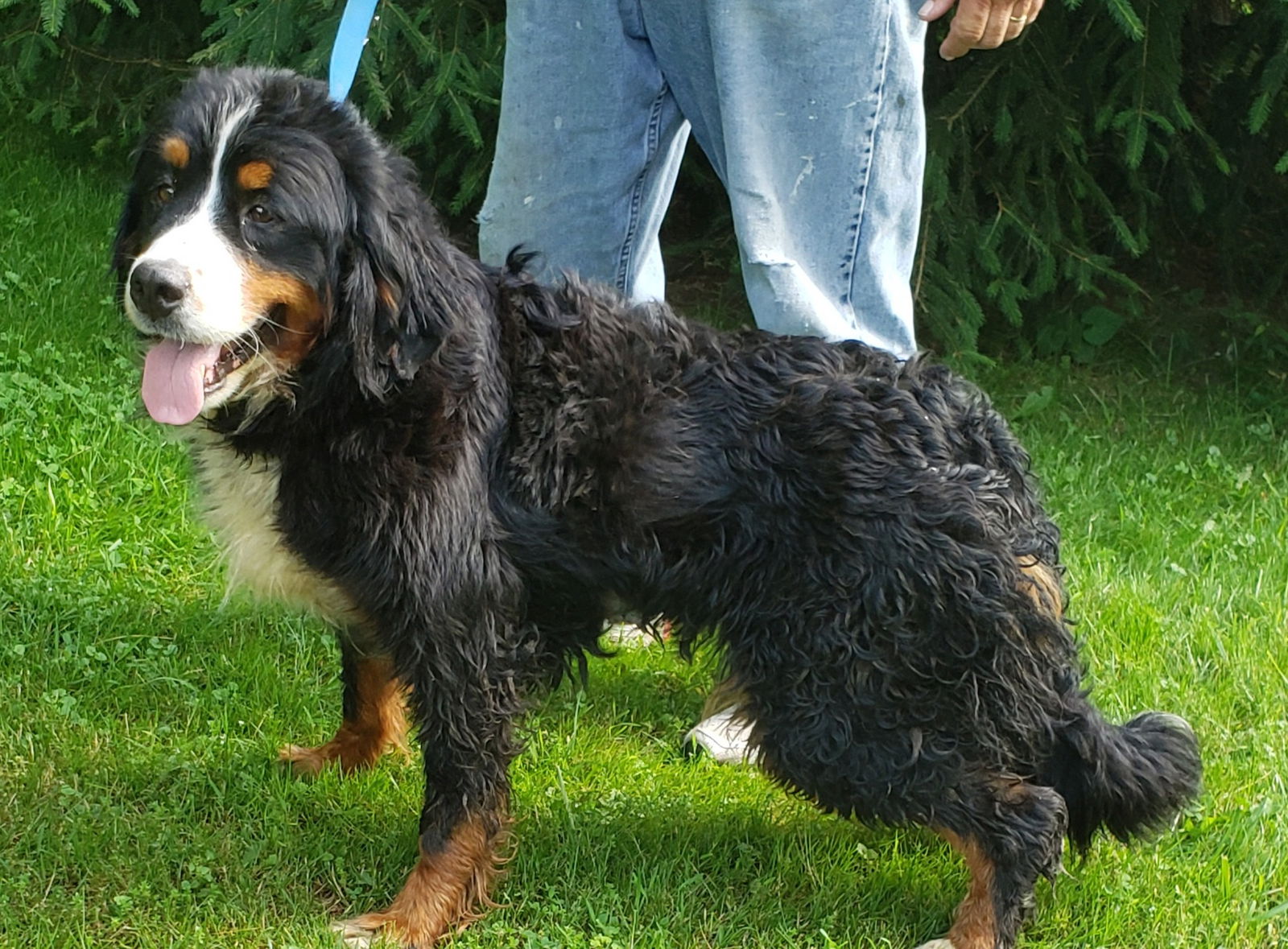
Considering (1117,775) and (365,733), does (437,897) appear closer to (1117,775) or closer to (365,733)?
(365,733)

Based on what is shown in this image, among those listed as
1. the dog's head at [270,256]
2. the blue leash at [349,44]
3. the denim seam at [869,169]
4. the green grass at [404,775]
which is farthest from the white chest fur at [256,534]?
the denim seam at [869,169]

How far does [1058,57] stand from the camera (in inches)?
228

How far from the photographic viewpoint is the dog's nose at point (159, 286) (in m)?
2.57

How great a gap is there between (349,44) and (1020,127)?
358 cm

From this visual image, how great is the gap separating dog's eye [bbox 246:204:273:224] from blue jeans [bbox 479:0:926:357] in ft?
3.12

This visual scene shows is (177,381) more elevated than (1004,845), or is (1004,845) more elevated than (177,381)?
(177,381)

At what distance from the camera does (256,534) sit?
9.66ft

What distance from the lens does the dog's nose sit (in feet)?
8.43

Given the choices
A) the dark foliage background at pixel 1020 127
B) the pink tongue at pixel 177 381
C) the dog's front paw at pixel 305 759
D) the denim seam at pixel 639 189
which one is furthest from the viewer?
the dark foliage background at pixel 1020 127

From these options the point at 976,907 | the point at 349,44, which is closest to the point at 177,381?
the point at 349,44

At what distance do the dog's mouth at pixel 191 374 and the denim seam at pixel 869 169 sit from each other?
1.31m

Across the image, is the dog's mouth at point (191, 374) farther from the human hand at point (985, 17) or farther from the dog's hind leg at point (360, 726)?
the human hand at point (985, 17)

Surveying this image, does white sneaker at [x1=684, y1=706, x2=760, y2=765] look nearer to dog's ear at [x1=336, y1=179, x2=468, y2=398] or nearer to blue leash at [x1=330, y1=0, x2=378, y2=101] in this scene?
dog's ear at [x1=336, y1=179, x2=468, y2=398]

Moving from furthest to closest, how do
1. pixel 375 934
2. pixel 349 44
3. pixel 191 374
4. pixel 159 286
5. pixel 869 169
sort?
1. pixel 869 169
2. pixel 349 44
3. pixel 375 934
4. pixel 191 374
5. pixel 159 286
